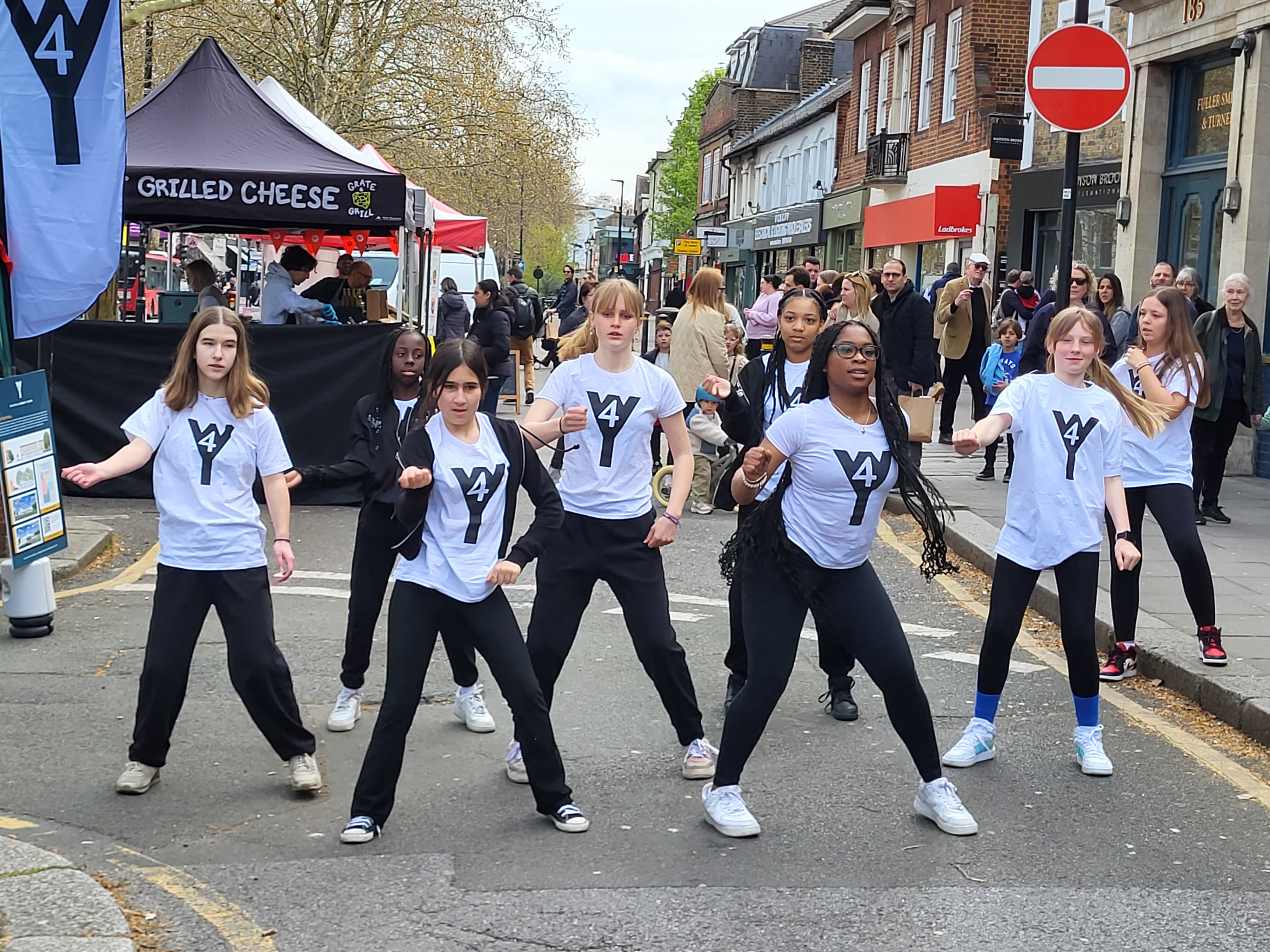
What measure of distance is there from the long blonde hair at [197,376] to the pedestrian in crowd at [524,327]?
15.4m

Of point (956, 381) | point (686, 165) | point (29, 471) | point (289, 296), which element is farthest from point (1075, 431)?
point (686, 165)

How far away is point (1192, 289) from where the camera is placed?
452 inches

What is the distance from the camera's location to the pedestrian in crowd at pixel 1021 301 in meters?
17.1

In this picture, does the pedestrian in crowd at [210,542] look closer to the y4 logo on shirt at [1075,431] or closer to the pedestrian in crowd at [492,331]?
the y4 logo on shirt at [1075,431]

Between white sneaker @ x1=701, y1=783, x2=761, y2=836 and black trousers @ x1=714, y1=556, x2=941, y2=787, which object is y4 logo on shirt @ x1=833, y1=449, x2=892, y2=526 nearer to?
black trousers @ x1=714, y1=556, x2=941, y2=787

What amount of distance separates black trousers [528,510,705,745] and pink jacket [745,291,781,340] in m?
13.4

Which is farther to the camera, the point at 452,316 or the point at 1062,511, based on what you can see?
the point at 452,316

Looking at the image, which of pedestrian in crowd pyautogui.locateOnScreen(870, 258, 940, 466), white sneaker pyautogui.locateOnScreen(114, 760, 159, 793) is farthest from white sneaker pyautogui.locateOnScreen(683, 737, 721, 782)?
pedestrian in crowd pyautogui.locateOnScreen(870, 258, 940, 466)

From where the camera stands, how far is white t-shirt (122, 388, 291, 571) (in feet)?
16.9

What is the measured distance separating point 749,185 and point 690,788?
54.9 metres

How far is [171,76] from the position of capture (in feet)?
44.9

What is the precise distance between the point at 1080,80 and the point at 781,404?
4328 millimetres

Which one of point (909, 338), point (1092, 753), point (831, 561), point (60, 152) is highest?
point (60, 152)

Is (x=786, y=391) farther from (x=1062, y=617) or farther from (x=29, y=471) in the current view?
(x=29, y=471)
